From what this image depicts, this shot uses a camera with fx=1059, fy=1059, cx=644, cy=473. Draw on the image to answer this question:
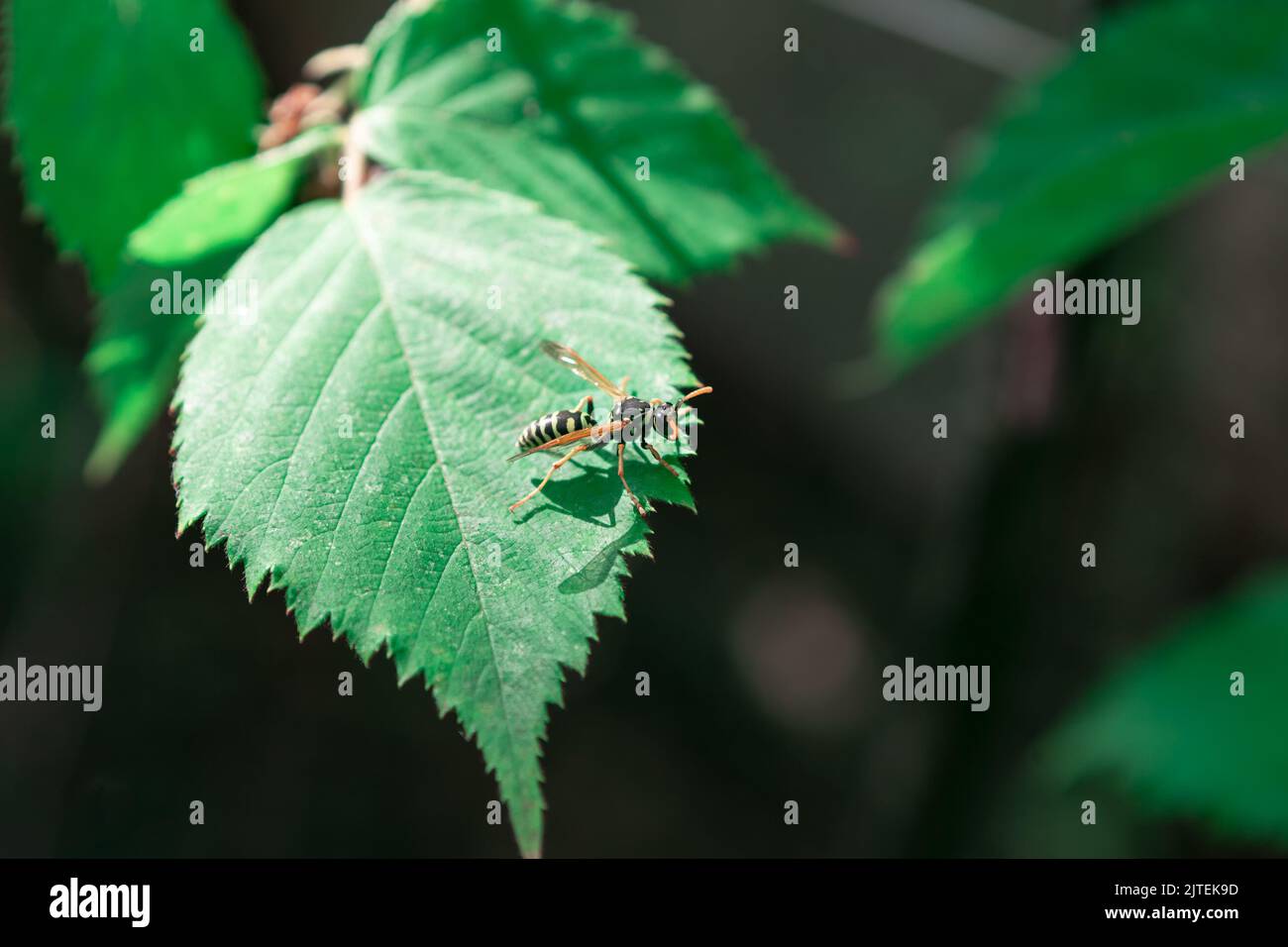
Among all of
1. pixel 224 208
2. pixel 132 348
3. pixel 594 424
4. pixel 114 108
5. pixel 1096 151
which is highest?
pixel 1096 151

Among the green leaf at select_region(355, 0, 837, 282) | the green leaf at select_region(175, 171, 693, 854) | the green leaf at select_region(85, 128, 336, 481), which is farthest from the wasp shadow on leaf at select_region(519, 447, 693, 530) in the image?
the green leaf at select_region(85, 128, 336, 481)

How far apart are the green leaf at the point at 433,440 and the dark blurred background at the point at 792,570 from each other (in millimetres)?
1936

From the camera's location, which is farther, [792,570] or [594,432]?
[792,570]

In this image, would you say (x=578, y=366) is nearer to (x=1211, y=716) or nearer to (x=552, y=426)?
(x=552, y=426)

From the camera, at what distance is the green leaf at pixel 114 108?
1388 millimetres

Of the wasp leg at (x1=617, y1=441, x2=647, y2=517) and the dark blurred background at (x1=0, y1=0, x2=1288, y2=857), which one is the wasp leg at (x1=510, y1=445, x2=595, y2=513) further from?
the dark blurred background at (x1=0, y1=0, x2=1288, y2=857)

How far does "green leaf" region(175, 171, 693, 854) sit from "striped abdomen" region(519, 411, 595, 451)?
0.02 m

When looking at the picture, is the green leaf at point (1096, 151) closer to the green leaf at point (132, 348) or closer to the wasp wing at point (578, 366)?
the wasp wing at point (578, 366)

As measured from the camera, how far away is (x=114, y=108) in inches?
56.6

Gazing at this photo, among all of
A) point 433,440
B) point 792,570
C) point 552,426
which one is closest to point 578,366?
point 552,426

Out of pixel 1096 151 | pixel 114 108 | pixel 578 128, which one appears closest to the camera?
pixel 114 108

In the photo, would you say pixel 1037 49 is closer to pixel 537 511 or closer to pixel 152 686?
pixel 537 511

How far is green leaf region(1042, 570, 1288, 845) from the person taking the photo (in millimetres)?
2617

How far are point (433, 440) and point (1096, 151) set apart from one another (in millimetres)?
1421
